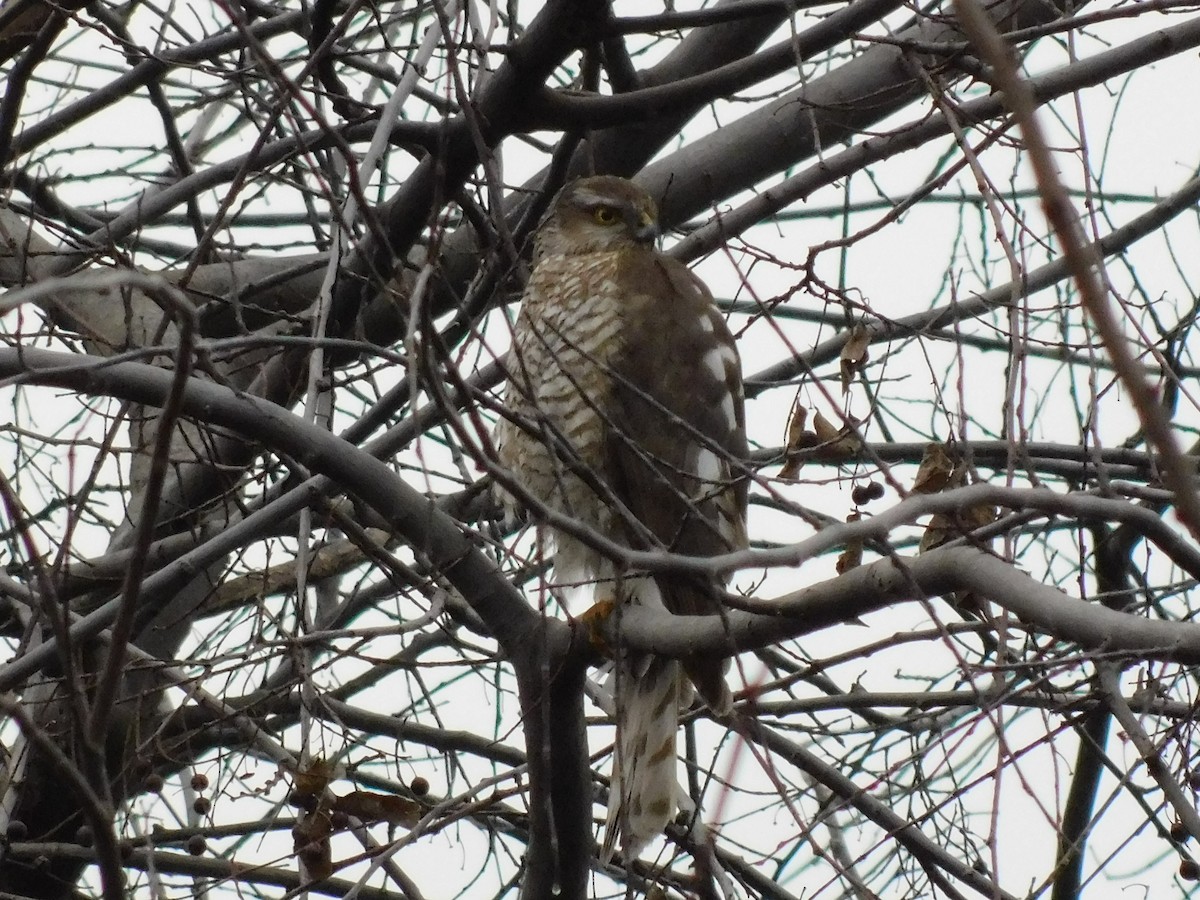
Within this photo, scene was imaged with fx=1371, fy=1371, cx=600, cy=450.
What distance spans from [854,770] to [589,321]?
170 cm

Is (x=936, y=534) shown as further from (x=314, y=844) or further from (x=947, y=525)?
(x=314, y=844)

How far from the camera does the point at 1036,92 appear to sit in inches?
130

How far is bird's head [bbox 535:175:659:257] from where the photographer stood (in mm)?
4820

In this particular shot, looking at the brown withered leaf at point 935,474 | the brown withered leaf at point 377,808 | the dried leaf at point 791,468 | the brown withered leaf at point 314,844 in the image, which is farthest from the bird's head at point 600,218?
the brown withered leaf at point 314,844

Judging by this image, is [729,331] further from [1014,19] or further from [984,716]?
[984,716]

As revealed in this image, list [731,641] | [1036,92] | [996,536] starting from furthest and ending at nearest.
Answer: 1. [1036,92]
2. [996,536]
3. [731,641]

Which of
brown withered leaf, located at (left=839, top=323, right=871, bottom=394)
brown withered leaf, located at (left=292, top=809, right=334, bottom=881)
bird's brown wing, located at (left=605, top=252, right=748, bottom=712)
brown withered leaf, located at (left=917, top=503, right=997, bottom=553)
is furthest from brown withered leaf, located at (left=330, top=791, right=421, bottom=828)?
brown withered leaf, located at (left=839, top=323, right=871, bottom=394)

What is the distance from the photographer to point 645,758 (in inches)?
155

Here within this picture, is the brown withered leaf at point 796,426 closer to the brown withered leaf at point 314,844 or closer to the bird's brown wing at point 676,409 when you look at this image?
the bird's brown wing at point 676,409

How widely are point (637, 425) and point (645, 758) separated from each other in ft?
3.24

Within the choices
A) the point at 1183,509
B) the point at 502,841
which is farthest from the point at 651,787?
the point at 1183,509

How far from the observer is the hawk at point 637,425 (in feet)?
12.7

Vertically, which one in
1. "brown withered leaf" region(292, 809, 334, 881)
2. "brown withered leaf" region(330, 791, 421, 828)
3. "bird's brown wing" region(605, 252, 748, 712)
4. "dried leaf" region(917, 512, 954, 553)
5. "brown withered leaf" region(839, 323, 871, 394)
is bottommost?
"brown withered leaf" region(292, 809, 334, 881)

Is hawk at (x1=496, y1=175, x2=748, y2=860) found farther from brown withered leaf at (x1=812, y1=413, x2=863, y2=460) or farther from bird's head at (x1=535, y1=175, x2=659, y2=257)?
brown withered leaf at (x1=812, y1=413, x2=863, y2=460)
